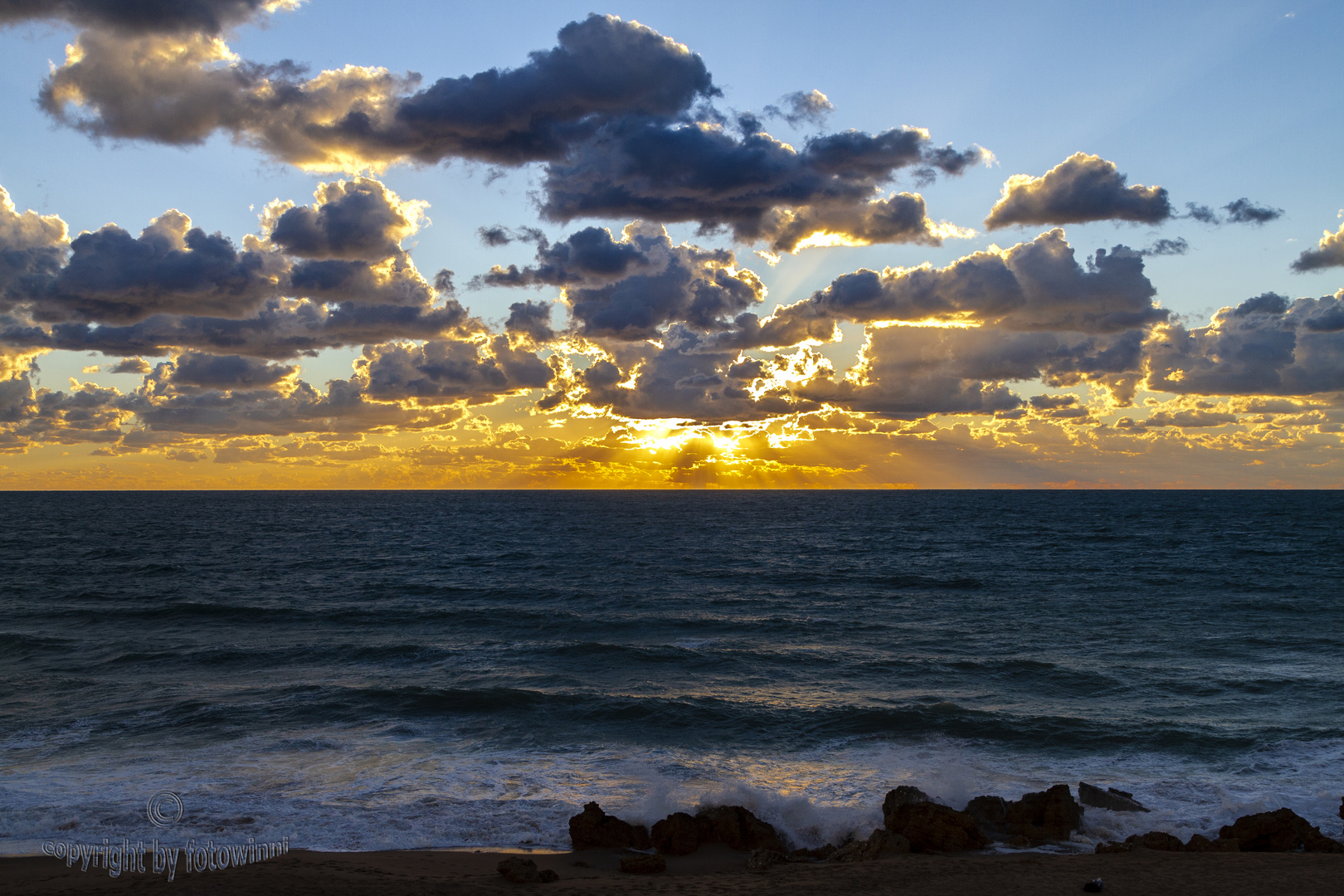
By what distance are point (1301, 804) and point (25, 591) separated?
53493mm

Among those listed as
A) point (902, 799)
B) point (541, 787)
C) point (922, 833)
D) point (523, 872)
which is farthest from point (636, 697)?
point (523, 872)

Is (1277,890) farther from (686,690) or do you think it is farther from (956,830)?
(686,690)

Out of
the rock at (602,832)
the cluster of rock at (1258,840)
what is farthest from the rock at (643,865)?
the cluster of rock at (1258,840)

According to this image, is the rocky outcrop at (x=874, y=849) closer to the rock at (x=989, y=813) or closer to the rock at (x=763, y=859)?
the rock at (x=763, y=859)

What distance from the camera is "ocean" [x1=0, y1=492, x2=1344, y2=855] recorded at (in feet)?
49.3

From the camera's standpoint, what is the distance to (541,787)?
1595cm

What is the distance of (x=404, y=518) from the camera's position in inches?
4946

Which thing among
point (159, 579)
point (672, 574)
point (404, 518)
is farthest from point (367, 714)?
point (404, 518)

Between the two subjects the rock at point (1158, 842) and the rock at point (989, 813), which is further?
the rock at point (989, 813)

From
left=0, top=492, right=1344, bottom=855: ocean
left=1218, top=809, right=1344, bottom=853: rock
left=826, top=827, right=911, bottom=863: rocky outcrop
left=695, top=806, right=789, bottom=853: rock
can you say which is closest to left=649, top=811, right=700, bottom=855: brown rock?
left=695, top=806, right=789, bottom=853: rock

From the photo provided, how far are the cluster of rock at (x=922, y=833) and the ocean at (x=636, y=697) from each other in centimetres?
76

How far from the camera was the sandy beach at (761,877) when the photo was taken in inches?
432

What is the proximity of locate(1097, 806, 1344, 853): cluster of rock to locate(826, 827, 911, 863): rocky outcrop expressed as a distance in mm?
3093

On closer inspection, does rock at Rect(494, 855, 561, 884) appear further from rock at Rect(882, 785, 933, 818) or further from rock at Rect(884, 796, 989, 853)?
rock at Rect(882, 785, 933, 818)
